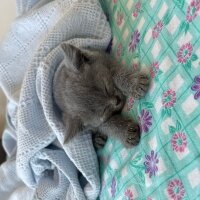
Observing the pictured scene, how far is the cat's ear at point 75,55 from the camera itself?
2.98 feet

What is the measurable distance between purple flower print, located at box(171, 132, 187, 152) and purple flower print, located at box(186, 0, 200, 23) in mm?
248

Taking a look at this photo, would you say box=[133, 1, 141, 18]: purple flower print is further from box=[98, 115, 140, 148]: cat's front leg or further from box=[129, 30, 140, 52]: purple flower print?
box=[98, 115, 140, 148]: cat's front leg

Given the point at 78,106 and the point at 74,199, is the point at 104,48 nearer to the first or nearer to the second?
the point at 78,106

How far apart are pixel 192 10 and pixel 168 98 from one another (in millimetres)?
197

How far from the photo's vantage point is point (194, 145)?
2.12 ft

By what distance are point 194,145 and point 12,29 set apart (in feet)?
3.04

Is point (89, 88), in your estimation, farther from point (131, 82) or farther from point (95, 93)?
point (131, 82)

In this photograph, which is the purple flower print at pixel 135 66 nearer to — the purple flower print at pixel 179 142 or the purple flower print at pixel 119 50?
the purple flower print at pixel 119 50

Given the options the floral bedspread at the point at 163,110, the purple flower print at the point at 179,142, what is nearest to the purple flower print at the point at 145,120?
the floral bedspread at the point at 163,110

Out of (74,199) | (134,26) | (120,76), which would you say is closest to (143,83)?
(120,76)

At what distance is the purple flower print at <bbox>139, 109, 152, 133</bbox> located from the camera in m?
0.79

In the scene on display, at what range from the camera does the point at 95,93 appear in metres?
0.94

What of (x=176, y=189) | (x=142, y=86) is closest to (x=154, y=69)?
(x=142, y=86)

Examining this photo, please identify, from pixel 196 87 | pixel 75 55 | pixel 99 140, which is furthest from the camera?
pixel 99 140
